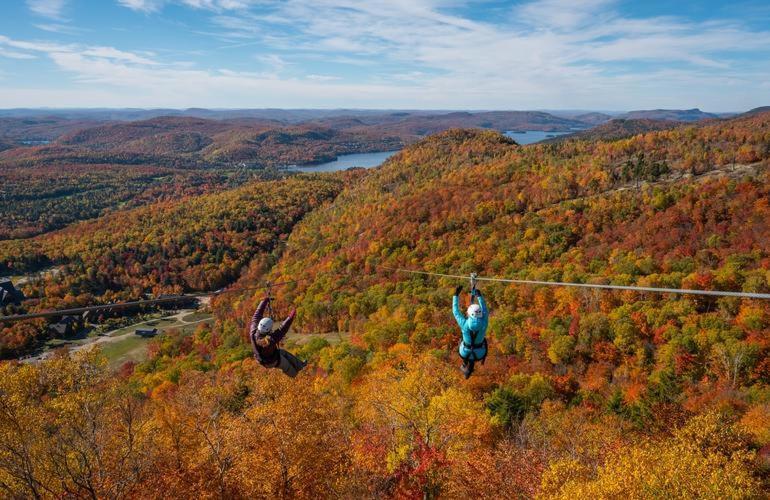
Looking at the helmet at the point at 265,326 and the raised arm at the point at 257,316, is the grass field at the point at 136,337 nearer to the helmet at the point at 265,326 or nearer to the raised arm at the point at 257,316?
the raised arm at the point at 257,316

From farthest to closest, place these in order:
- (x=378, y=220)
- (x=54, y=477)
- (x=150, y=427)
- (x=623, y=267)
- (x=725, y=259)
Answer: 1. (x=378, y=220)
2. (x=623, y=267)
3. (x=725, y=259)
4. (x=150, y=427)
5. (x=54, y=477)

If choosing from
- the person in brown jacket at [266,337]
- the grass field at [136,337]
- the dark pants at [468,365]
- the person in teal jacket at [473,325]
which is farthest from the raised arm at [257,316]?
the grass field at [136,337]

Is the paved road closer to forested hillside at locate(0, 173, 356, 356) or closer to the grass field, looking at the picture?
the grass field

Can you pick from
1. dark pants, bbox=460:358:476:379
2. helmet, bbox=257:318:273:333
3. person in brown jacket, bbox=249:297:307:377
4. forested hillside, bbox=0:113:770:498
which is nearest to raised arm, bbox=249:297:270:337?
person in brown jacket, bbox=249:297:307:377

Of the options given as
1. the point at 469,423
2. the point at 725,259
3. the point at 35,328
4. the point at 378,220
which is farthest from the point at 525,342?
the point at 35,328

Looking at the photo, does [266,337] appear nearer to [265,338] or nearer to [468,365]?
[265,338]

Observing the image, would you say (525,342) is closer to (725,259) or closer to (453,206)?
(725,259)

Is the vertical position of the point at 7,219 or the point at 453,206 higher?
the point at 453,206
